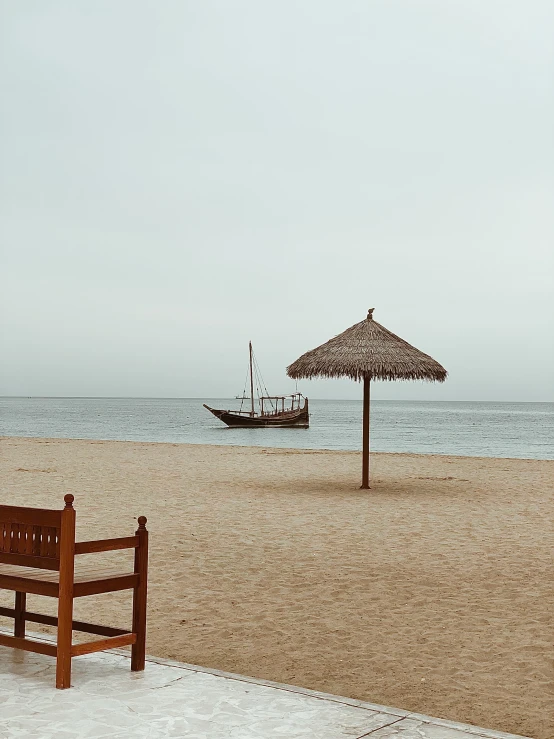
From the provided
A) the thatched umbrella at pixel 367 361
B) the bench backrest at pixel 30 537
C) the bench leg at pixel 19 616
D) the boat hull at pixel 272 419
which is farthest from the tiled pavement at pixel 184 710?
the boat hull at pixel 272 419

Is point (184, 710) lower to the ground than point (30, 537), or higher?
lower

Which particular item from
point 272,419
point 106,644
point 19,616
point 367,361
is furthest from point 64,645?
point 272,419

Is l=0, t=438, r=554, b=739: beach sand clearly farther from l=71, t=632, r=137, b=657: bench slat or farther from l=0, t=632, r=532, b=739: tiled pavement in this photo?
l=71, t=632, r=137, b=657: bench slat

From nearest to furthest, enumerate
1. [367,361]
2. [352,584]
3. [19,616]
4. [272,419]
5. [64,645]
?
1. [64,645]
2. [19,616]
3. [352,584]
4. [367,361]
5. [272,419]

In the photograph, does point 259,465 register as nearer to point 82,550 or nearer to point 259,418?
point 82,550

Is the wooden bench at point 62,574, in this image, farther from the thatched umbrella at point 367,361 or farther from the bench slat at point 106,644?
the thatched umbrella at point 367,361

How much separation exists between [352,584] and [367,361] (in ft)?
21.5

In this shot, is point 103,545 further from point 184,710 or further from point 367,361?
point 367,361

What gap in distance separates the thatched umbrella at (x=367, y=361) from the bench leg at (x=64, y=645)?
9.22 m

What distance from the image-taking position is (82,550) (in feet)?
12.3

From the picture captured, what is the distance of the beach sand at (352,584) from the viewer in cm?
431

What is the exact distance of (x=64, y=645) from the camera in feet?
12.0

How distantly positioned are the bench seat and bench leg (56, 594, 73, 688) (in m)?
0.06

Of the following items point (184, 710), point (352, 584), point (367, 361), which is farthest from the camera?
point (367, 361)
